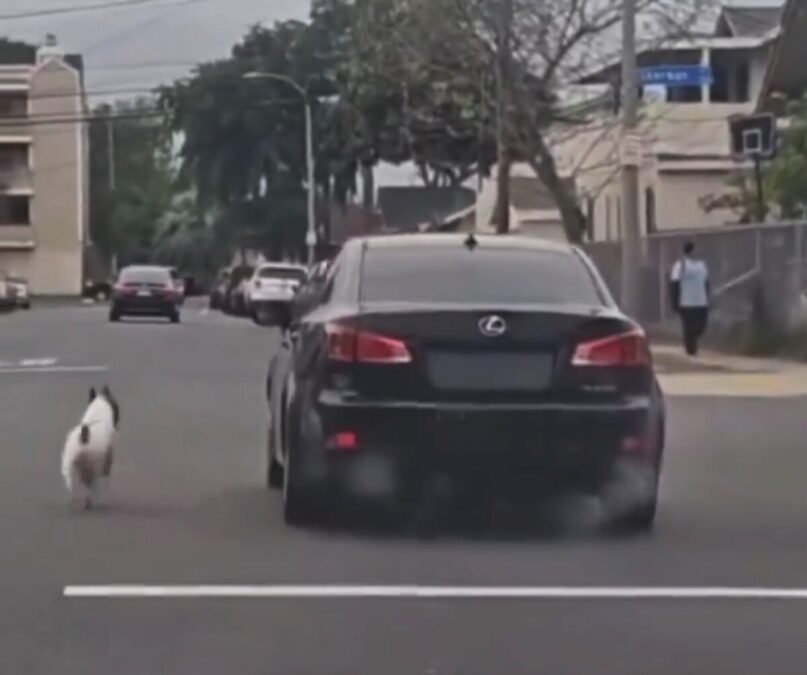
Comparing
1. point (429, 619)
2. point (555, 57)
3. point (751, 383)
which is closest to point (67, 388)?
point (751, 383)

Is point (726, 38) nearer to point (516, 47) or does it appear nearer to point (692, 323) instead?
point (516, 47)

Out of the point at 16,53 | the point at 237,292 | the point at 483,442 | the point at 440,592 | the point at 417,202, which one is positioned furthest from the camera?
the point at 16,53

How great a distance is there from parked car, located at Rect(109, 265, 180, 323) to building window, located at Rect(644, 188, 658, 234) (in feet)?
36.1

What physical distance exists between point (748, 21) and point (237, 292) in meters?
17.5

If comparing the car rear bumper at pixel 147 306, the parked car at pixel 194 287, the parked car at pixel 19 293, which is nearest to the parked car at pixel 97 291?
the parked car at pixel 194 287

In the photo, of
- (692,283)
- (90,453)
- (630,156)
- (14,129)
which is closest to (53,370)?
(630,156)

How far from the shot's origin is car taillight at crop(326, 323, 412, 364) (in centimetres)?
1193

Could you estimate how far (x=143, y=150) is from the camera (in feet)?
453

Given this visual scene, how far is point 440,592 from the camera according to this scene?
34.7ft

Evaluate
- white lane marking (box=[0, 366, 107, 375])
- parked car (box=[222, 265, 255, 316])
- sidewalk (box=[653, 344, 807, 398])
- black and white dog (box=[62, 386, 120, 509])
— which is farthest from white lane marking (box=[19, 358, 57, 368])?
parked car (box=[222, 265, 255, 316])

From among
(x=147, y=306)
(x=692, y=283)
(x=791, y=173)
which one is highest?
(x=791, y=173)

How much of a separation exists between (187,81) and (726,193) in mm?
38430

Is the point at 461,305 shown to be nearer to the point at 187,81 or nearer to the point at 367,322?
the point at 367,322

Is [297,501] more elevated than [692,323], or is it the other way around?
[297,501]
